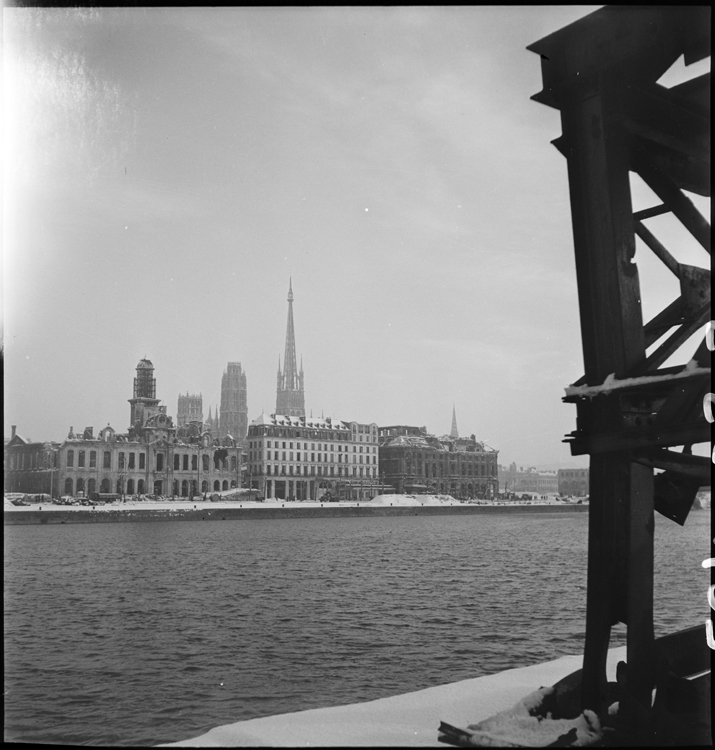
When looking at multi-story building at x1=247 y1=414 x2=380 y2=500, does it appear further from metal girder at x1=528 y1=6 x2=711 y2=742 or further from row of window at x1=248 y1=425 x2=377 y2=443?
metal girder at x1=528 y1=6 x2=711 y2=742

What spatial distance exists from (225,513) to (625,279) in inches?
3490

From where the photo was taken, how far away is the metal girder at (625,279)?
4.66 m

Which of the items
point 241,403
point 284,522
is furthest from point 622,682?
point 241,403

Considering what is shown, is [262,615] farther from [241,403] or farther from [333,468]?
[241,403]

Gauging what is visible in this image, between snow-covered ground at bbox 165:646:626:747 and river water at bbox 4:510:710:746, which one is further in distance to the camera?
river water at bbox 4:510:710:746

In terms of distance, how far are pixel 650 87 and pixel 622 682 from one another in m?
3.63

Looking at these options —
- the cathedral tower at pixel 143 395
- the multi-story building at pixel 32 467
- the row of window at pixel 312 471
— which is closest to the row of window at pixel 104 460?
the multi-story building at pixel 32 467

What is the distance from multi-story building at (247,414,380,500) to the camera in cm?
11931

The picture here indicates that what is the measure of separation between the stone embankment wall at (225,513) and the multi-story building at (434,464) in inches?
→ 491

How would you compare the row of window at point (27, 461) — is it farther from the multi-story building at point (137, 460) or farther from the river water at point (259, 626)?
the river water at point (259, 626)

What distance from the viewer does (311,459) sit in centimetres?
12356

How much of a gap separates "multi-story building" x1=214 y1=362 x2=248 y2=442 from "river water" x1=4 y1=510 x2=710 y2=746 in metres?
145

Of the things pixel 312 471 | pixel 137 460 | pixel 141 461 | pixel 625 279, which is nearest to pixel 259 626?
pixel 625 279

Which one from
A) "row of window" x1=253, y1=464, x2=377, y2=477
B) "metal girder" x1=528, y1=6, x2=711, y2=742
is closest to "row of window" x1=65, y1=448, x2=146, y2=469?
"row of window" x1=253, y1=464, x2=377, y2=477
